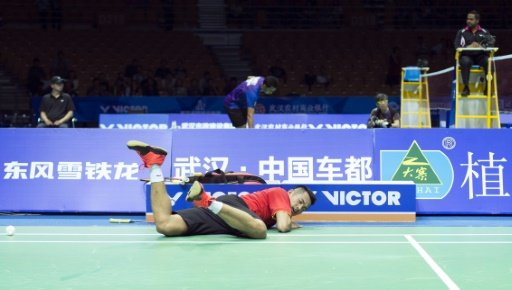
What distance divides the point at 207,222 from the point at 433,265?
2.47 m

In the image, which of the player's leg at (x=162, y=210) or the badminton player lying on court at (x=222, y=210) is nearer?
the badminton player lying on court at (x=222, y=210)

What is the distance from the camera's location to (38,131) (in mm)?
10281

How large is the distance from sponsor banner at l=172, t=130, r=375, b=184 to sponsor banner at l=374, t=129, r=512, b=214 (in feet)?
1.00

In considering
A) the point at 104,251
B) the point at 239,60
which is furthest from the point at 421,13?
the point at 104,251

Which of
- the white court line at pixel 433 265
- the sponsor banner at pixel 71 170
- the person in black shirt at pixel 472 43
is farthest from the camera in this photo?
the person in black shirt at pixel 472 43

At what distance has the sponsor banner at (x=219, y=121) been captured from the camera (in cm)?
2045

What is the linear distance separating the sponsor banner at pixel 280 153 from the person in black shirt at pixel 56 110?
4.71 meters

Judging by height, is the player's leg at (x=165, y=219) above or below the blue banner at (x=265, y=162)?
below

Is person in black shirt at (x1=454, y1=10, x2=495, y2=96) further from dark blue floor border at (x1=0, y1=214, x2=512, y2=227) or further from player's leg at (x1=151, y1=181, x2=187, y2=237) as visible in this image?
player's leg at (x1=151, y1=181, x2=187, y2=237)

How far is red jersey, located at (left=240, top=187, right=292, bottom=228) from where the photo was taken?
8.01 metres

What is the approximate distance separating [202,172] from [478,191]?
3469mm

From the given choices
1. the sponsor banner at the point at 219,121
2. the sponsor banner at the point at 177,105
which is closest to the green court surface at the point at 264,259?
the sponsor banner at the point at 219,121

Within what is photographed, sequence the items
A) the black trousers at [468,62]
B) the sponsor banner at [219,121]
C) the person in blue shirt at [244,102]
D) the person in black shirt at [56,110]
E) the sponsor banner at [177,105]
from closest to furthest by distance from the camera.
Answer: the person in blue shirt at [244,102], the black trousers at [468,62], the person in black shirt at [56,110], the sponsor banner at [219,121], the sponsor banner at [177,105]

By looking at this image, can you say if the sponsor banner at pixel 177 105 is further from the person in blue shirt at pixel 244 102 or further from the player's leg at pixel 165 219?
the player's leg at pixel 165 219
